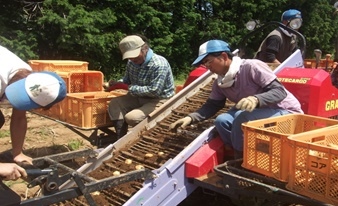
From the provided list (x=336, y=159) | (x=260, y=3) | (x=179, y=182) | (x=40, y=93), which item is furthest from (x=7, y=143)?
(x=260, y=3)

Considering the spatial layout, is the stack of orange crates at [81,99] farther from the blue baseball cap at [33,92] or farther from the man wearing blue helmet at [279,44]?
the blue baseball cap at [33,92]

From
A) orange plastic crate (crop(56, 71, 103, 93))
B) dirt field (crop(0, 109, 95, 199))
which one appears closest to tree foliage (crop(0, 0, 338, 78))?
dirt field (crop(0, 109, 95, 199))

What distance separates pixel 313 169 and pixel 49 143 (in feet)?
16.2

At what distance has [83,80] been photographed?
20.5 ft

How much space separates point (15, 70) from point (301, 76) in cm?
276

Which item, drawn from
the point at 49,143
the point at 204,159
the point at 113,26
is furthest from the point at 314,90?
the point at 113,26

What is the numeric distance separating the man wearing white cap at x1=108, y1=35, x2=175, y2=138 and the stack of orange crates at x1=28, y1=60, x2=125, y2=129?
0.20 meters

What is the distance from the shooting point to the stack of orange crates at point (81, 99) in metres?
5.33

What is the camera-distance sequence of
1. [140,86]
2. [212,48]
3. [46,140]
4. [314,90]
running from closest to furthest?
[212,48], [314,90], [140,86], [46,140]

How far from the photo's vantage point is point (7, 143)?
6.49 m

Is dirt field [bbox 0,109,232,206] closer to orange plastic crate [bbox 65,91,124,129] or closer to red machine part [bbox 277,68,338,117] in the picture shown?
orange plastic crate [bbox 65,91,124,129]

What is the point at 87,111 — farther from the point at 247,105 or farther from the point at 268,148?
the point at 268,148

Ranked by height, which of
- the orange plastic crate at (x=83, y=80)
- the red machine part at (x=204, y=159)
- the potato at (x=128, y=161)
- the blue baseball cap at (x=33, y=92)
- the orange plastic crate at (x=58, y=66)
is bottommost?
the potato at (x=128, y=161)

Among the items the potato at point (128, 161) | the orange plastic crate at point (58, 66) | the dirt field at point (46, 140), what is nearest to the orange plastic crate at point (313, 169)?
the potato at point (128, 161)
